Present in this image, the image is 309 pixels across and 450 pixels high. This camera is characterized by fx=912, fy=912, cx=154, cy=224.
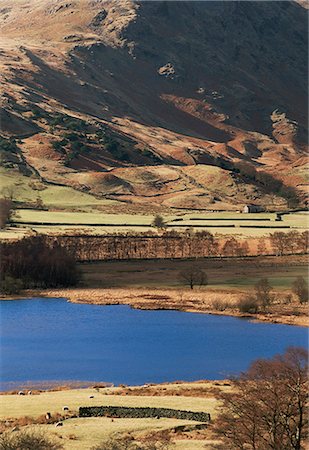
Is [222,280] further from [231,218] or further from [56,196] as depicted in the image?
[56,196]

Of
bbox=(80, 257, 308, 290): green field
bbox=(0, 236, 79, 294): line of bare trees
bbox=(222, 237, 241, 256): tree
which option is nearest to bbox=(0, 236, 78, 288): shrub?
bbox=(0, 236, 79, 294): line of bare trees

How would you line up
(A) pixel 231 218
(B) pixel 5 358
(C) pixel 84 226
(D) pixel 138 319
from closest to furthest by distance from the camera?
(B) pixel 5 358 < (D) pixel 138 319 < (C) pixel 84 226 < (A) pixel 231 218

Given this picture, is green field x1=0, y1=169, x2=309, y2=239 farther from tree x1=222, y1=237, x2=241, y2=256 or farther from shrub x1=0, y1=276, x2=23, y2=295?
shrub x1=0, y1=276, x2=23, y2=295

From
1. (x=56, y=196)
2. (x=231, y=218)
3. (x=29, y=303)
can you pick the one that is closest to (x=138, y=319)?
(x=29, y=303)

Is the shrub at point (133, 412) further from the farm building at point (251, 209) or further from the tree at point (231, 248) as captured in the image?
the farm building at point (251, 209)

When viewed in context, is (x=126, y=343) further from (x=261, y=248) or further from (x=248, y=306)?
(x=261, y=248)

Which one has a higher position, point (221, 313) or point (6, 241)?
point (6, 241)
